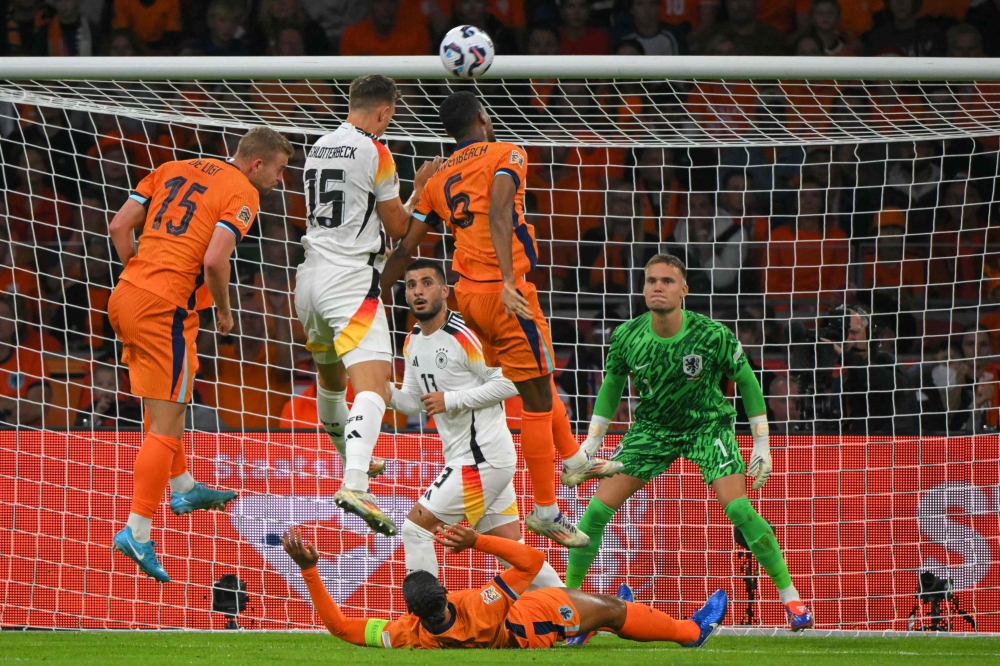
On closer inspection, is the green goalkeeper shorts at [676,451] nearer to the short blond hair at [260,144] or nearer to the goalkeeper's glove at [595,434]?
the goalkeeper's glove at [595,434]

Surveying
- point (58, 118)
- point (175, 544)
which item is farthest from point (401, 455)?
point (58, 118)

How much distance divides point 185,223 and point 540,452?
7.06 ft

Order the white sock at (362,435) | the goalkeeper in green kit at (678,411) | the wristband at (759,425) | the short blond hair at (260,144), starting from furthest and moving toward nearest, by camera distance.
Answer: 1. the wristband at (759,425)
2. the goalkeeper in green kit at (678,411)
3. the short blond hair at (260,144)
4. the white sock at (362,435)

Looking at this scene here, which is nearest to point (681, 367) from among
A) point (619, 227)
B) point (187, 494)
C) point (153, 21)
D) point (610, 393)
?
point (610, 393)

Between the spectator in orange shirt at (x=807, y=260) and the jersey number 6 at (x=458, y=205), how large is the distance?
4.46 meters

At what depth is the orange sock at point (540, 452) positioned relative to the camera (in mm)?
6375

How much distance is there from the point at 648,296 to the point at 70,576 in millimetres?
4219

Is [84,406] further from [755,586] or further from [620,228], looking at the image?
[755,586]

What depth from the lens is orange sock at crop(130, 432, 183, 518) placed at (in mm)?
6273

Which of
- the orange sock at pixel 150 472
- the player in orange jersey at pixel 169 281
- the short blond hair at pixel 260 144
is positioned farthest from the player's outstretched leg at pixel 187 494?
the short blond hair at pixel 260 144

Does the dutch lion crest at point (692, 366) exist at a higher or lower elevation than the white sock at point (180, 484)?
higher

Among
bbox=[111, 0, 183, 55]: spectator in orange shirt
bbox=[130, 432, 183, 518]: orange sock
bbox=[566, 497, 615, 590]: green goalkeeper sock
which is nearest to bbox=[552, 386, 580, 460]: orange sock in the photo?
bbox=[566, 497, 615, 590]: green goalkeeper sock

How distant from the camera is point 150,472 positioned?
20.6 feet

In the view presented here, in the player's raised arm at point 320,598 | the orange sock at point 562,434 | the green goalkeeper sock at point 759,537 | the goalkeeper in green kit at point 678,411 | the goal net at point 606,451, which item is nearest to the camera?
the player's raised arm at point 320,598
